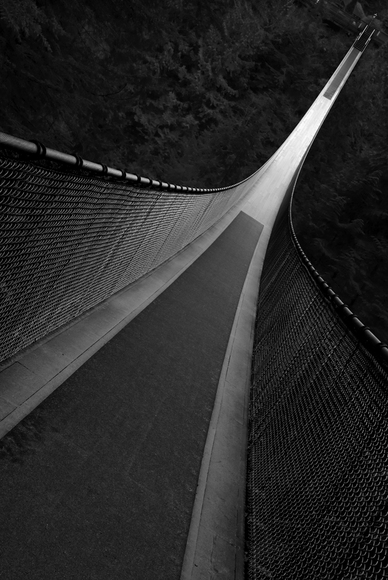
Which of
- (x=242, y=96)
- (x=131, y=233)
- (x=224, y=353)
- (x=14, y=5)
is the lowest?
(x=224, y=353)

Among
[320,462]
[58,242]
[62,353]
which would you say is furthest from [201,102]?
[320,462]

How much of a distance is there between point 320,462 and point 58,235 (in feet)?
8.33

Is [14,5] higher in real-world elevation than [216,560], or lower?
higher

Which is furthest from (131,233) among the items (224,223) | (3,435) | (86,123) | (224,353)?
(224,223)

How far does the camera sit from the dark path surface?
122 inches

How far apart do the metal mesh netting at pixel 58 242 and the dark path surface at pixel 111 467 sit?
0.60 meters

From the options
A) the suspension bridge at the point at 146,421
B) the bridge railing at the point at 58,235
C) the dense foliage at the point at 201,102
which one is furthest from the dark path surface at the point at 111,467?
the dense foliage at the point at 201,102

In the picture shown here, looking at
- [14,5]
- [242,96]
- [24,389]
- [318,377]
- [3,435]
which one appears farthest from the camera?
[242,96]

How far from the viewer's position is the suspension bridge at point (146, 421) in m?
3.15

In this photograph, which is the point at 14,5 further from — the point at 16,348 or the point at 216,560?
the point at 216,560

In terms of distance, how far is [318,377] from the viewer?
4.69 m

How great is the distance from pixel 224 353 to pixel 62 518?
4.85 m

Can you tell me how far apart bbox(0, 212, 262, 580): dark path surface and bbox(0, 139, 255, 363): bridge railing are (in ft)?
1.94

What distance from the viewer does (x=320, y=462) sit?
3779mm
